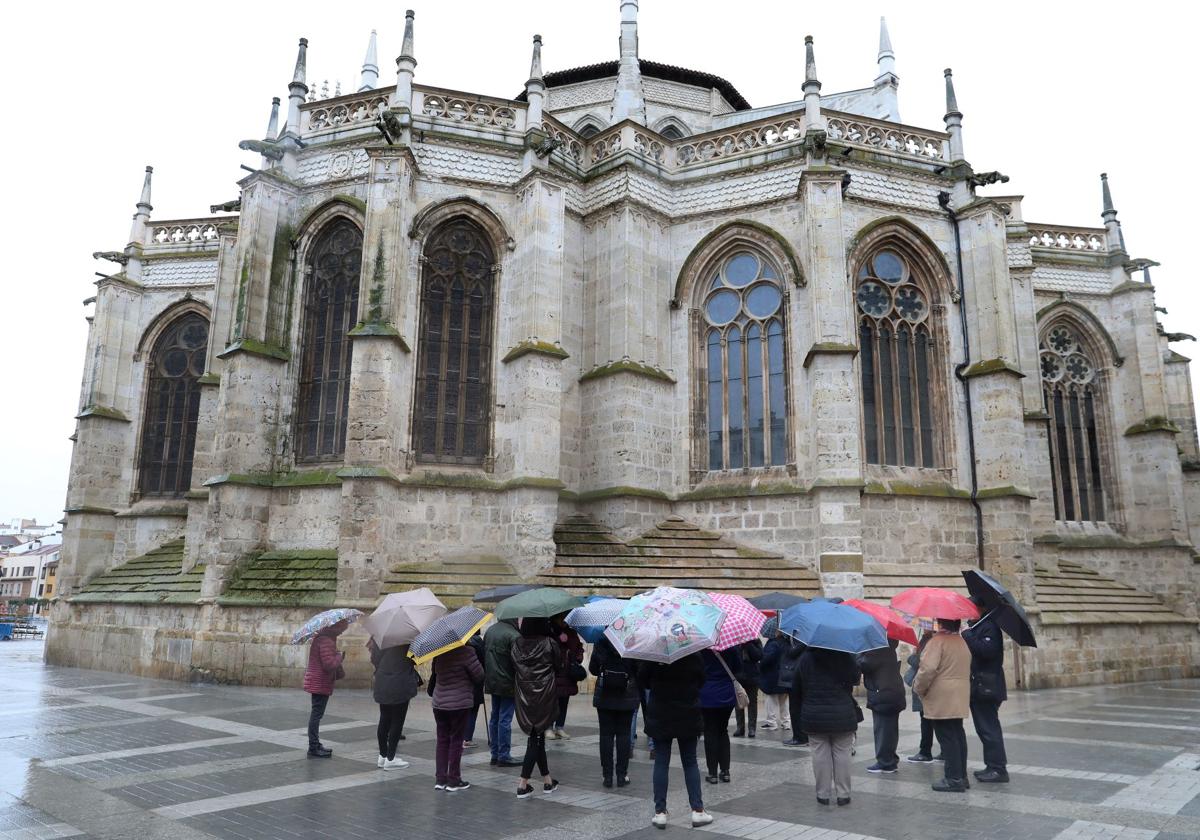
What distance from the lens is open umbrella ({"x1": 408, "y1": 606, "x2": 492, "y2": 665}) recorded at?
24.0 ft

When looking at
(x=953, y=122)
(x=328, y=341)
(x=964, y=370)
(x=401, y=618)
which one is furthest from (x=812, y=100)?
(x=401, y=618)

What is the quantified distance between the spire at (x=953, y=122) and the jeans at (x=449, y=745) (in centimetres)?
1813

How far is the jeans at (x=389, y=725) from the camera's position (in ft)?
27.0

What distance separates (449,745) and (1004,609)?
5.32 m

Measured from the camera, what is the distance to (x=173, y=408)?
961 inches

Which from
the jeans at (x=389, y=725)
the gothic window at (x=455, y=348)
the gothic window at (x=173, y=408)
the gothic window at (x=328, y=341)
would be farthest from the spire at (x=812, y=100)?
the gothic window at (x=173, y=408)

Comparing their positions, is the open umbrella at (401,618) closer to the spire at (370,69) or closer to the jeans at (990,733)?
the jeans at (990,733)

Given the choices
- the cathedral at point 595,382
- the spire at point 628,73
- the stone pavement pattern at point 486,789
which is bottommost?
the stone pavement pattern at point 486,789

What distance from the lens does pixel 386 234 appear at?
16656 millimetres

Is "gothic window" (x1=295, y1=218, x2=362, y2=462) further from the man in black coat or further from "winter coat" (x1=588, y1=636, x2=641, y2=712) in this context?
the man in black coat

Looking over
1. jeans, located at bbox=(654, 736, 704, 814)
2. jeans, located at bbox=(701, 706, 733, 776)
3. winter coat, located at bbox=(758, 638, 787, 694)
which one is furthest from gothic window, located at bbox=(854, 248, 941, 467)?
jeans, located at bbox=(654, 736, 704, 814)

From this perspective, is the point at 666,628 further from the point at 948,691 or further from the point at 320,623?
the point at 320,623

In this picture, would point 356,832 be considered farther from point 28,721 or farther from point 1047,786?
point 28,721

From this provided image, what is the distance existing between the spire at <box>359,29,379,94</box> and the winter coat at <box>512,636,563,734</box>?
23.2 m
